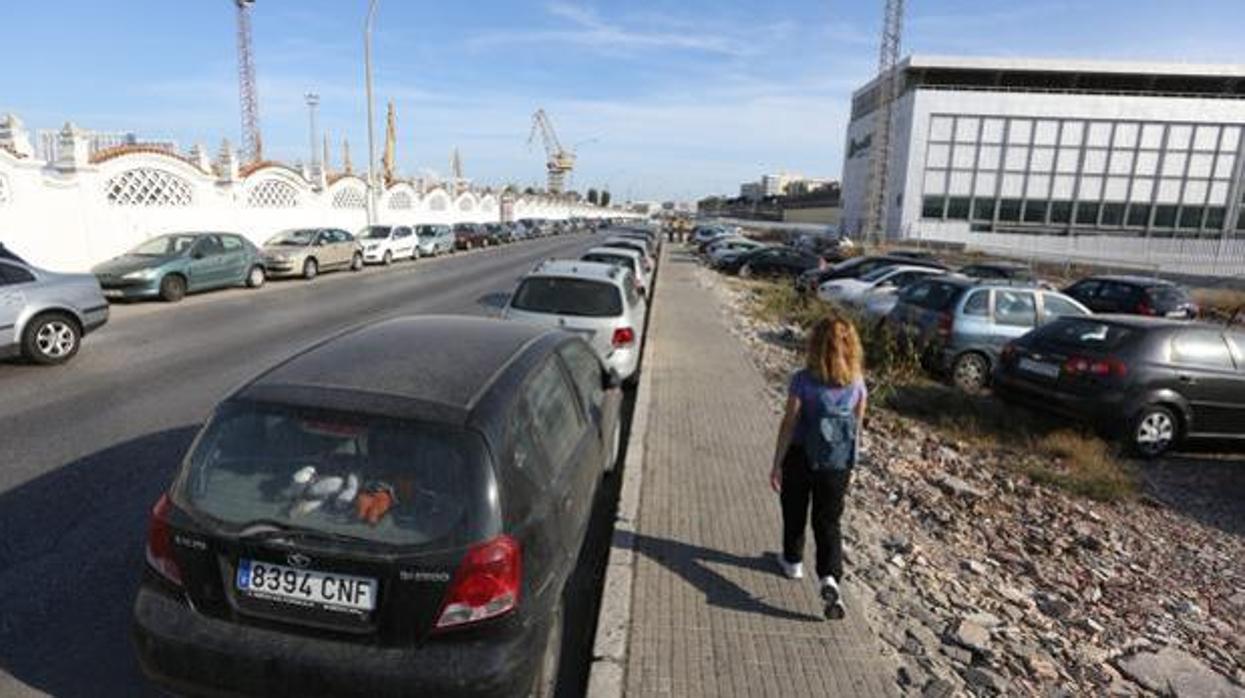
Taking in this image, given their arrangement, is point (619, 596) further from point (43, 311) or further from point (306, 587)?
point (43, 311)

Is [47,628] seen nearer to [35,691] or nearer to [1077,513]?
[35,691]

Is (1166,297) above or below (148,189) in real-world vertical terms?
below

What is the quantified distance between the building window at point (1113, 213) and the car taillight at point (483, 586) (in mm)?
76680

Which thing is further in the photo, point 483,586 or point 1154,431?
point 1154,431

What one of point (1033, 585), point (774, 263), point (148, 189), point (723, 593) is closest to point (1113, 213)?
point (774, 263)

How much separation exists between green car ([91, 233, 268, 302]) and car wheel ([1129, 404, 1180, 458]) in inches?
663

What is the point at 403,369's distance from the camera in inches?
122

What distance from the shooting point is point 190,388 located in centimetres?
819

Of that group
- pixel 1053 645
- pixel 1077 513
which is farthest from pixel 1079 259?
pixel 1053 645

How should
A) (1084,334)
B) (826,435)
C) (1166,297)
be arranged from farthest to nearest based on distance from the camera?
(1166,297) < (1084,334) < (826,435)

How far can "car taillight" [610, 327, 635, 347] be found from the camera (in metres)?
8.42

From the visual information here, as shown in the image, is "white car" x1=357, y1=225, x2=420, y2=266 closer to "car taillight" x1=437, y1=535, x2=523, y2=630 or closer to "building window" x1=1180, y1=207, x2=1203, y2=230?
"car taillight" x1=437, y1=535, x2=523, y2=630

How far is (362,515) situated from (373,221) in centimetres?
3676

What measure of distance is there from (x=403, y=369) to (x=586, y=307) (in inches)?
214
